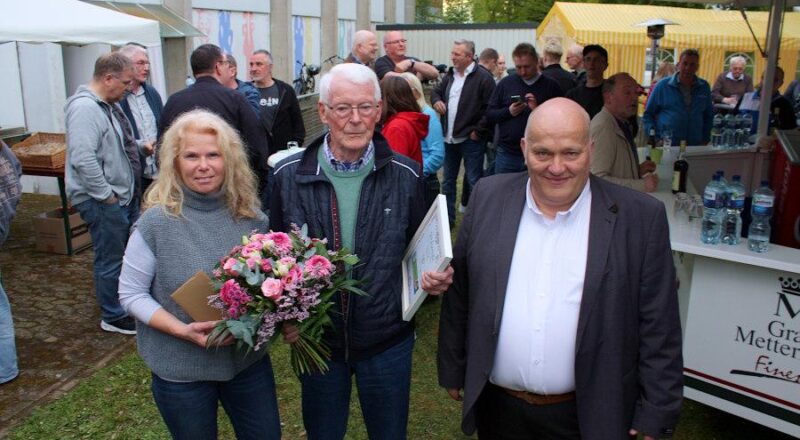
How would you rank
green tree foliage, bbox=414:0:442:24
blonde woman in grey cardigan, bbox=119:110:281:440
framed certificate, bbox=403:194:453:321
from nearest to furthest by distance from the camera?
framed certificate, bbox=403:194:453:321, blonde woman in grey cardigan, bbox=119:110:281:440, green tree foliage, bbox=414:0:442:24

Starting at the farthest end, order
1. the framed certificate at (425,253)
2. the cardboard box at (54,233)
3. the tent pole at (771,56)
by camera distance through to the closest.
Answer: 1. the cardboard box at (54,233)
2. the tent pole at (771,56)
3. the framed certificate at (425,253)

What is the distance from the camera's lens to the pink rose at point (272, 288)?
2.10 metres

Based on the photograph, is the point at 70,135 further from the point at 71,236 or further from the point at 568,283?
the point at 568,283

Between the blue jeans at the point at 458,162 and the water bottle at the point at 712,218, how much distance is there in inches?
164

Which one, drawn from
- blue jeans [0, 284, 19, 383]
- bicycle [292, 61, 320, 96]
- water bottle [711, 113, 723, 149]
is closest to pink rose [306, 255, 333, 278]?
blue jeans [0, 284, 19, 383]

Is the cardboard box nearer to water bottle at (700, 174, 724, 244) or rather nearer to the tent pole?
water bottle at (700, 174, 724, 244)

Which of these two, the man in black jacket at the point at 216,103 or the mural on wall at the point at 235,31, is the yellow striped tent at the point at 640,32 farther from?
the man in black jacket at the point at 216,103

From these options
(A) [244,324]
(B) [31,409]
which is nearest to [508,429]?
(A) [244,324]

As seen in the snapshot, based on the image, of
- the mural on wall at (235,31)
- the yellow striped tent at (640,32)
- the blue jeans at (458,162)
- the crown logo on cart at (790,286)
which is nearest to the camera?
the crown logo on cart at (790,286)

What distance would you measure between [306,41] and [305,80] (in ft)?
6.56

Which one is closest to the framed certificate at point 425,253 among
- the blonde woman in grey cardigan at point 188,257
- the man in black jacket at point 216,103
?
the blonde woman in grey cardigan at point 188,257

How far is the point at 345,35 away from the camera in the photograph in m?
23.3

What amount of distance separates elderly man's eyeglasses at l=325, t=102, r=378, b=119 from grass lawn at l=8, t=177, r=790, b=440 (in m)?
2.15

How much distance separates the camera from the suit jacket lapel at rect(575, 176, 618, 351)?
6.80 ft
